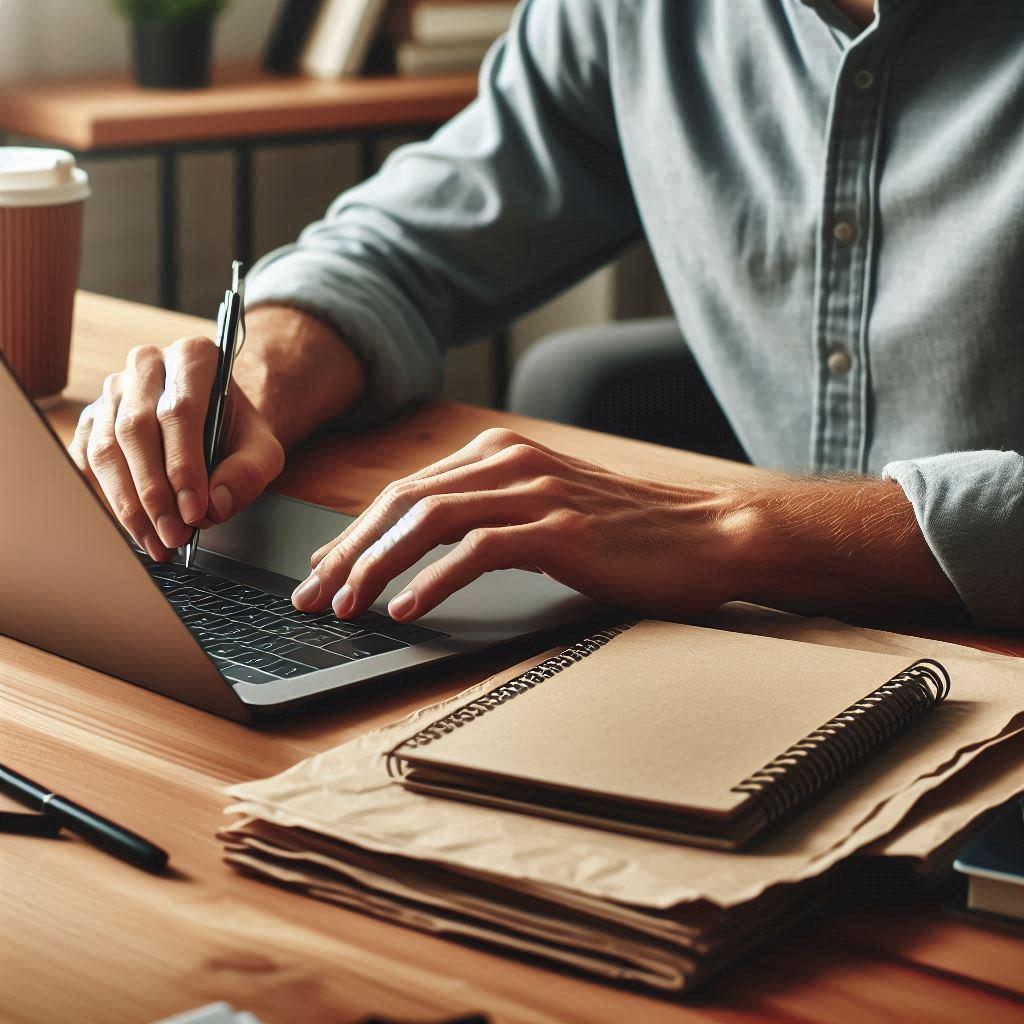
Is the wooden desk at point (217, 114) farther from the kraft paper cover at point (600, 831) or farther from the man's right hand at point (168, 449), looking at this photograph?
the kraft paper cover at point (600, 831)

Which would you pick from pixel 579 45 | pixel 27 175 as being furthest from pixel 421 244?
pixel 27 175

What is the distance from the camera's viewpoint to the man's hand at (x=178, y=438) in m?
0.81

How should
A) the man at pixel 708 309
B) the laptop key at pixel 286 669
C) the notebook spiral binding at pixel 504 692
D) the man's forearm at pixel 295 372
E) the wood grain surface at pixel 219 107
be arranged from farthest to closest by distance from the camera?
1. the wood grain surface at pixel 219 107
2. the man's forearm at pixel 295 372
3. the man at pixel 708 309
4. the laptop key at pixel 286 669
5. the notebook spiral binding at pixel 504 692

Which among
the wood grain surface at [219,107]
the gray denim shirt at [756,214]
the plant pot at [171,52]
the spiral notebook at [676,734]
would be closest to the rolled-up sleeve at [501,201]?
the gray denim shirt at [756,214]

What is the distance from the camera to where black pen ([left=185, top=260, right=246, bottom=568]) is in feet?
2.65

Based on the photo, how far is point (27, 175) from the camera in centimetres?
106

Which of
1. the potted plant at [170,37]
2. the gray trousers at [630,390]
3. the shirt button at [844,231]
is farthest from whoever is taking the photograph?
the potted plant at [170,37]

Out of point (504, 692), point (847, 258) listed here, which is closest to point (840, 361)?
point (847, 258)

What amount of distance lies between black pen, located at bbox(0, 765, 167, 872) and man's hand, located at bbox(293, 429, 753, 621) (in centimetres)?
19

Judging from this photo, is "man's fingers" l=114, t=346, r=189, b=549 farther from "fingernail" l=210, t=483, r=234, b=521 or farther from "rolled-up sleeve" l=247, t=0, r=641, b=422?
"rolled-up sleeve" l=247, t=0, r=641, b=422

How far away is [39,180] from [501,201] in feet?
1.38

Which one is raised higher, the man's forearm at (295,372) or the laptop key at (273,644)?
the man's forearm at (295,372)

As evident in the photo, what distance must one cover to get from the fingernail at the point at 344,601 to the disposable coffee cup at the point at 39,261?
18.2 inches

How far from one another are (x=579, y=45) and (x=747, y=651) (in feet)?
2.81
